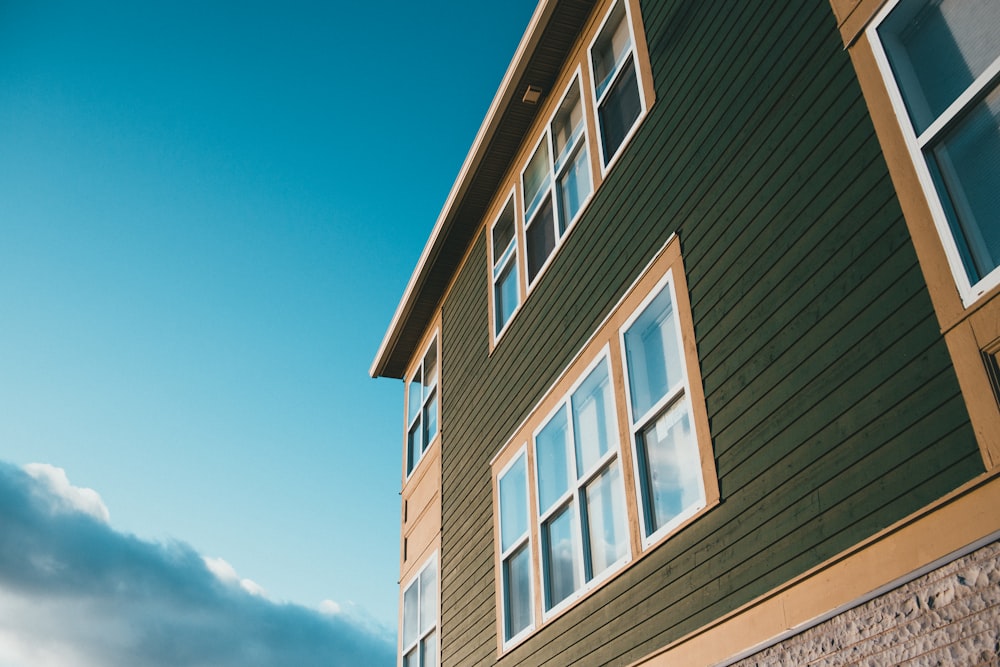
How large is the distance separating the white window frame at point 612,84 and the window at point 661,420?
1895 mm

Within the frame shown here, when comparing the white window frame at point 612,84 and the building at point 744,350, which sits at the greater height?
the white window frame at point 612,84

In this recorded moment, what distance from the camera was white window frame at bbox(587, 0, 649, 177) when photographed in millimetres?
8398

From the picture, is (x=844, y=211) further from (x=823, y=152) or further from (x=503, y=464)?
(x=503, y=464)

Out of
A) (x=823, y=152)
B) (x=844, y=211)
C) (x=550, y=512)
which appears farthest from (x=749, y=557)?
(x=550, y=512)

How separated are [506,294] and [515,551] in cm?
354

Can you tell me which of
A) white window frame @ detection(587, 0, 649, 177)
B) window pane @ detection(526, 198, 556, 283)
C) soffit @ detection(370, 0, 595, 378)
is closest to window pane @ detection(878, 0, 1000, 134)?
white window frame @ detection(587, 0, 649, 177)

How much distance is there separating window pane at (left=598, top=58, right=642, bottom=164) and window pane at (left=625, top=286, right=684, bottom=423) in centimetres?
212

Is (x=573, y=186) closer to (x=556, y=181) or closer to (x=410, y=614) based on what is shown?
(x=556, y=181)

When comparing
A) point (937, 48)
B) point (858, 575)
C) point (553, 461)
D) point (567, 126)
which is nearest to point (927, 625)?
point (858, 575)

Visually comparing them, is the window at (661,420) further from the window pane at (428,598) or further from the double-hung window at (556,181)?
the window pane at (428,598)

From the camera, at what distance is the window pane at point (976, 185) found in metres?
4.31

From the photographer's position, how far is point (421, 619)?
12461 mm

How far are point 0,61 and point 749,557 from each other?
76.7 m

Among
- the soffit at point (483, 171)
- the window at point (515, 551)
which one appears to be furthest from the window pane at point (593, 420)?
the soffit at point (483, 171)
